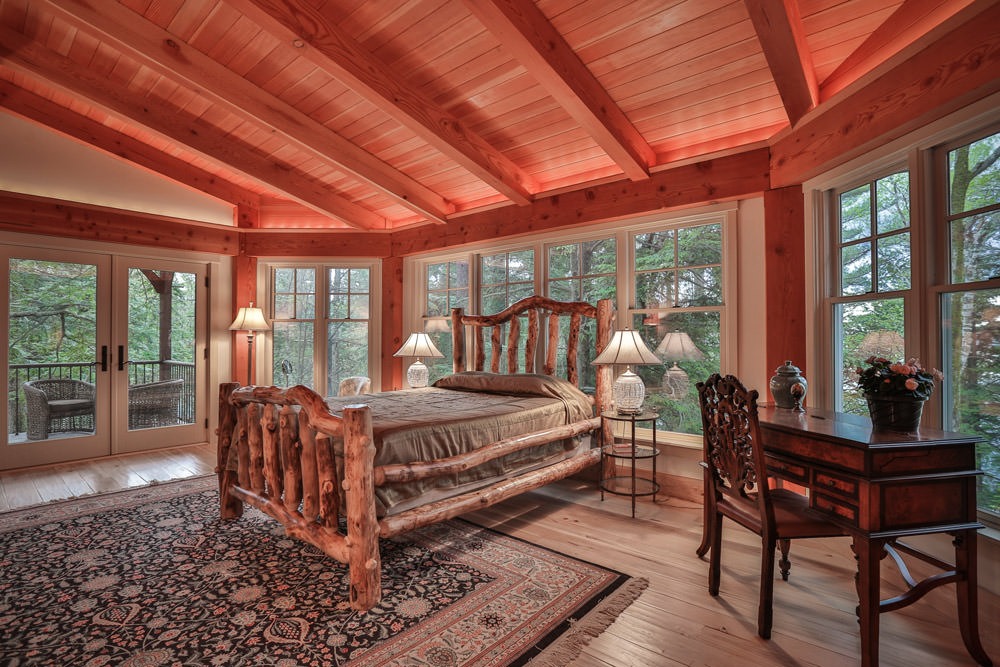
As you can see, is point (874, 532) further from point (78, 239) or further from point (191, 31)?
point (78, 239)

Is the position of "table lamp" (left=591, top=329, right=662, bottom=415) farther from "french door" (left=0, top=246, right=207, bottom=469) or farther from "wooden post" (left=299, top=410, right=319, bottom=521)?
"french door" (left=0, top=246, right=207, bottom=469)

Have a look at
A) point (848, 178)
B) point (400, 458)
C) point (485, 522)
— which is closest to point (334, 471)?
point (400, 458)

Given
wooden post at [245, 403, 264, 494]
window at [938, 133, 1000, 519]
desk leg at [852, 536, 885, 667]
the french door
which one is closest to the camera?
desk leg at [852, 536, 885, 667]

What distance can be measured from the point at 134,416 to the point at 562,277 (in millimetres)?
4598

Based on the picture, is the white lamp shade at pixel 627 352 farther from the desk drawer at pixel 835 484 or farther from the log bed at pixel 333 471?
the desk drawer at pixel 835 484

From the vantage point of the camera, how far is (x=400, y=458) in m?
2.39

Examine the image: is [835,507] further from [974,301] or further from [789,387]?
[974,301]

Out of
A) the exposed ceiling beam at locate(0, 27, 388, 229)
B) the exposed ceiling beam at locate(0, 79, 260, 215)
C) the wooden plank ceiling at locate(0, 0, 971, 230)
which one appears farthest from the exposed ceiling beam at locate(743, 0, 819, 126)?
the exposed ceiling beam at locate(0, 79, 260, 215)

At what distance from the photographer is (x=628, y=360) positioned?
3.55 m

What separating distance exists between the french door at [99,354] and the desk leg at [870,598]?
595 centimetres

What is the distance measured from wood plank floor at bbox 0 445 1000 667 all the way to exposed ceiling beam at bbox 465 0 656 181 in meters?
2.54

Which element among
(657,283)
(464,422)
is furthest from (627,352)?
(464,422)

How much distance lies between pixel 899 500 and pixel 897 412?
0.38 metres

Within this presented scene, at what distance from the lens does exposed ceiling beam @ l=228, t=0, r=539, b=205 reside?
2684mm
